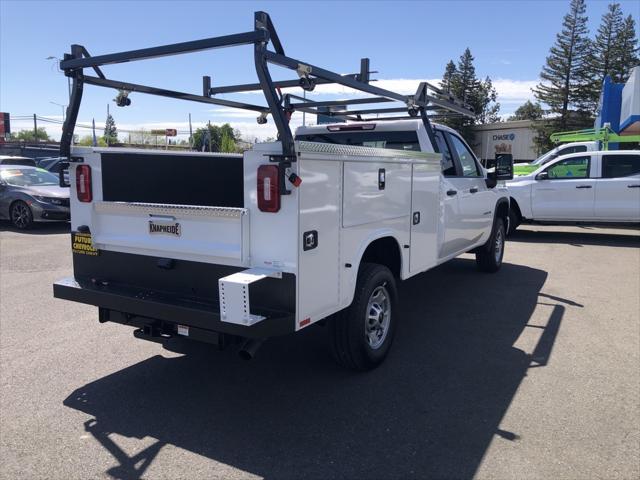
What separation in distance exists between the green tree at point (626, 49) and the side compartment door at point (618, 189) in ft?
157

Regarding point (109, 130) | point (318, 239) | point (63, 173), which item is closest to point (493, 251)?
point (318, 239)

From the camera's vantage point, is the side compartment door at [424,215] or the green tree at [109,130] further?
the green tree at [109,130]

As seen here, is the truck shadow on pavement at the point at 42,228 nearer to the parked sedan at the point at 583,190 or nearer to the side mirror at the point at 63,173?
the side mirror at the point at 63,173

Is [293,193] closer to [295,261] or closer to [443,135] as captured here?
[295,261]

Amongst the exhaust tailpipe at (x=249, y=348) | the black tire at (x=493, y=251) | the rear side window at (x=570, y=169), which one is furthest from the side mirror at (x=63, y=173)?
the rear side window at (x=570, y=169)

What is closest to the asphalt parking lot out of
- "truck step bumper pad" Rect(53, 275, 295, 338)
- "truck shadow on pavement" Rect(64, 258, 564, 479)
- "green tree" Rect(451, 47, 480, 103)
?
"truck shadow on pavement" Rect(64, 258, 564, 479)

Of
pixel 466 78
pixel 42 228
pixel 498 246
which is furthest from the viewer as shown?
pixel 466 78

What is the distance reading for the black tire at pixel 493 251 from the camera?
26.2 ft

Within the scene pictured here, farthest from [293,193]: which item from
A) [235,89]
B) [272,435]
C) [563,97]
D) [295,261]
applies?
[563,97]

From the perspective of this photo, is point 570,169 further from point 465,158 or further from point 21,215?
point 21,215

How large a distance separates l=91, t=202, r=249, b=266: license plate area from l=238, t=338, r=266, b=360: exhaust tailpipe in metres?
0.50

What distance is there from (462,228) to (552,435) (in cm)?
329

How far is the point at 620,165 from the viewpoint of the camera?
38.9ft

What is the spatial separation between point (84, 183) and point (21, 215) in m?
9.63
